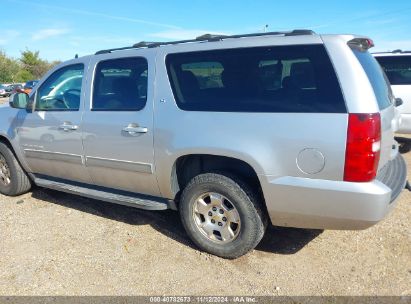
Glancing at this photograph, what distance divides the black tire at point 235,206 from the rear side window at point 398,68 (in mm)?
5084

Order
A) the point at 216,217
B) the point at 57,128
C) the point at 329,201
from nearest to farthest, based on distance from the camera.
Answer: the point at 329,201
the point at 216,217
the point at 57,128

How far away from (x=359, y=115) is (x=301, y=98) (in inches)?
17.0

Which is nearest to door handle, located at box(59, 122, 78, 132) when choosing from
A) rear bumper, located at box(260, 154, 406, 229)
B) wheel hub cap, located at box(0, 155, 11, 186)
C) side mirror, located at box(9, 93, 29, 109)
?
side mirror, located at box(9, 93, 29, 109)

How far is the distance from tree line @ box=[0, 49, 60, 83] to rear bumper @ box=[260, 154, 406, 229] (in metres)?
58.3

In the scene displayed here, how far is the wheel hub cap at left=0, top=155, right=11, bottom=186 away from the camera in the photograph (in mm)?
5038

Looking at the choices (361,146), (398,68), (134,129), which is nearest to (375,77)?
(361,146)

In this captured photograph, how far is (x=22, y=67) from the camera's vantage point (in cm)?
6156

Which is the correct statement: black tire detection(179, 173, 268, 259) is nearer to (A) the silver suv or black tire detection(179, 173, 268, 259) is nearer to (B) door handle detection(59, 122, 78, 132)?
(A) the silver suv

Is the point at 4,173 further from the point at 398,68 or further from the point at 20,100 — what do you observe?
the point at 398,68

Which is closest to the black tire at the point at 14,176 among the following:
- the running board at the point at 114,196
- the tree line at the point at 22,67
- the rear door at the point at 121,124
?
the running board at the point at 114,196

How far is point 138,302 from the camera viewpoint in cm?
284

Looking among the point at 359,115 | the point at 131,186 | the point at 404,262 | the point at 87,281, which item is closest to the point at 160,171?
the point at 131,186

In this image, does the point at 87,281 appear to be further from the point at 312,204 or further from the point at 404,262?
the point at 404,262

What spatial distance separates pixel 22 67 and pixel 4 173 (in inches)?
2535
